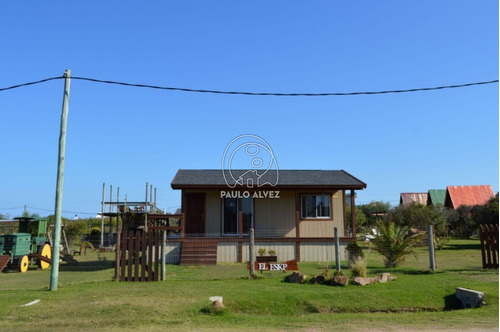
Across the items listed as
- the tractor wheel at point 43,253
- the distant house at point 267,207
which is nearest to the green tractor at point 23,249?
the tractor wheel at point 43,253

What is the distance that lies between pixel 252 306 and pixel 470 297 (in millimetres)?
4734

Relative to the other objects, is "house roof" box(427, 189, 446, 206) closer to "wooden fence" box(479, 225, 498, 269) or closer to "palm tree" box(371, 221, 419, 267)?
"wooden fence" box(479, 225, 498, 269)

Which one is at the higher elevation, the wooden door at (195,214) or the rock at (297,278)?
the wooden door at (195,214)

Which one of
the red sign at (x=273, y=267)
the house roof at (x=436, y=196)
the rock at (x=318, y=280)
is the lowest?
the rock at (x=318, y=280)

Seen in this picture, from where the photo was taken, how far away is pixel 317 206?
20.5 m

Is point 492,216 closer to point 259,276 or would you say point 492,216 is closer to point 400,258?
point 400,258

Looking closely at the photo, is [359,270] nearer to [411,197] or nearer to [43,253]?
[43,253]

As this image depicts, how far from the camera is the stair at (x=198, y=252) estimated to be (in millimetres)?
17609

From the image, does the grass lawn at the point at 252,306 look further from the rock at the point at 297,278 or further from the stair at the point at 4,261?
the stair at the point at 4,261

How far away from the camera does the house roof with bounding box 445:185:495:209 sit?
4591 centimetres

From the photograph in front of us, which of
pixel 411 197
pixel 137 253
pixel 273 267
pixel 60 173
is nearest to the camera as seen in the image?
pixel 60 173

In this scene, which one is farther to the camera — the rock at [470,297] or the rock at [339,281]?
the rock at [339,281]

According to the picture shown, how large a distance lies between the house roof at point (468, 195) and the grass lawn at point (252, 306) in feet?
126

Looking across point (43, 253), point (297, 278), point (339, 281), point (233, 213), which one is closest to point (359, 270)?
point (339, 281)
